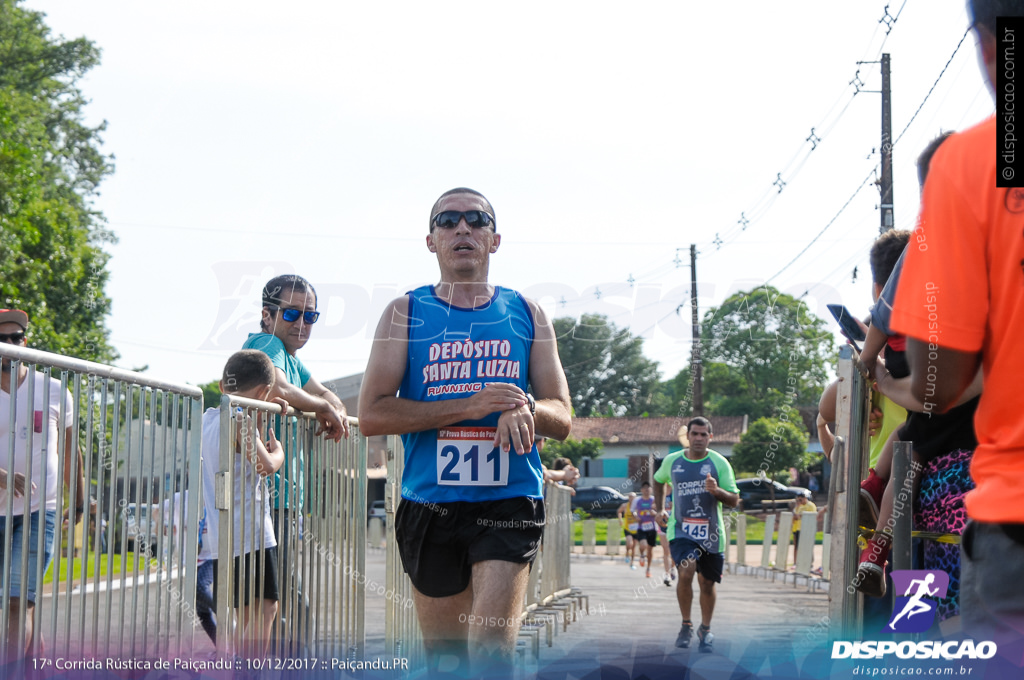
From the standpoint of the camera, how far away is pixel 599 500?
52.0 m

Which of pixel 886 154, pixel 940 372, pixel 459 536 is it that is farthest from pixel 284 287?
pixel 886 154

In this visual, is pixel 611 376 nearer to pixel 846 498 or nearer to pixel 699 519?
pixel 699 519

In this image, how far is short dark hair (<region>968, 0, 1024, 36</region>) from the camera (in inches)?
81.4

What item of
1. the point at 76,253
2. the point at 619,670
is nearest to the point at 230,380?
the point at 619,670

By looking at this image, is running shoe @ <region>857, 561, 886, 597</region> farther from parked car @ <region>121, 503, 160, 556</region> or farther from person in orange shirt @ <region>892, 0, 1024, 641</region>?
parked car @ <region>121, 503, 160, 556</region>

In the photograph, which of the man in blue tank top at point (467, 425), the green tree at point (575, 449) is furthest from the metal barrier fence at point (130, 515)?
the green tree at point (575, 449)

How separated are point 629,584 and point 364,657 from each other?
14.4 metres

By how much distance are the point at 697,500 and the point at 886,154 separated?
13624 millimetres

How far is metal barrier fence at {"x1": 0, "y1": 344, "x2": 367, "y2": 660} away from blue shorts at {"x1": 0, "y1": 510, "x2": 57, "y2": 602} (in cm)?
2

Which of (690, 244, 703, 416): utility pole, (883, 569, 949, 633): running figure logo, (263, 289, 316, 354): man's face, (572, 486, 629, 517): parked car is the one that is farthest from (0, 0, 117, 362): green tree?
(572, 486, 629, 517): parked car

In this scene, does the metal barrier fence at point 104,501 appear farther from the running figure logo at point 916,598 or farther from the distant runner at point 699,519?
the distant runner at point 699,519

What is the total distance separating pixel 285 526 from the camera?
511 centimetres

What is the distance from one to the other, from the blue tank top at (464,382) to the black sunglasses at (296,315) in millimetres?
1792

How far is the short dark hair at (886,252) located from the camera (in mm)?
4172
